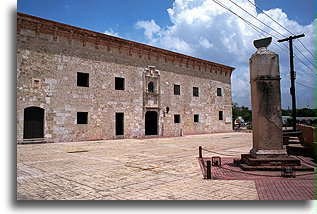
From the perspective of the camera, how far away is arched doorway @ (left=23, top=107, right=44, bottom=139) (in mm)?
14203

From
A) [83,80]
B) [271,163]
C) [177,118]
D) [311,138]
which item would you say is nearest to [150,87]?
[177,118]

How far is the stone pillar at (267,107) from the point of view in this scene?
6.80 meters

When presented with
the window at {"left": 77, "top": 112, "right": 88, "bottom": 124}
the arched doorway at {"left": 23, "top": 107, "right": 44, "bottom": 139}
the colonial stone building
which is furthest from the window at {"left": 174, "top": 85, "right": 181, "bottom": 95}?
the arched doorway at {"left": 23, "top": 107, "right": 44, "bottom": 139}

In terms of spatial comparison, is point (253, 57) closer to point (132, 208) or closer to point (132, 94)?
point (132, 208)

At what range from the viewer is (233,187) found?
4953 millimetres

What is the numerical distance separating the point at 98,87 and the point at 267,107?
1279 centimetres

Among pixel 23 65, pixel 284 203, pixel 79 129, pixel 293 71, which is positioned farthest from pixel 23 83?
pixel 293 71

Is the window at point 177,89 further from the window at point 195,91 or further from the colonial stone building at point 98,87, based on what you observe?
the window at point 195,91

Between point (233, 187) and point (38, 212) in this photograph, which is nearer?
point (38, 212)

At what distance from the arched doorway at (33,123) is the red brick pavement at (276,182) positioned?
1165 cm

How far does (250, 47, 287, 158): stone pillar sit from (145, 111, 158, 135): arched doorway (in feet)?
46.1

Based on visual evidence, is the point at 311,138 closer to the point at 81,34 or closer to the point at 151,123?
the point at 151,123

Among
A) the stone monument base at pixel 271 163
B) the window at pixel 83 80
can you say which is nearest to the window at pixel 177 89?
the window at pixel 83 80

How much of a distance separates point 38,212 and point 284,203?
4.09 metres
